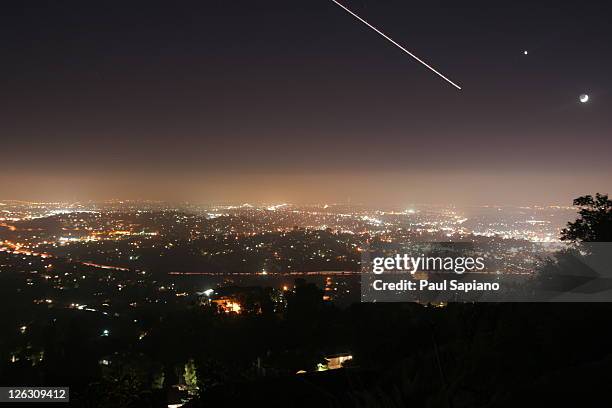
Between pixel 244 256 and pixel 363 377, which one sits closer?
pixel 363 377

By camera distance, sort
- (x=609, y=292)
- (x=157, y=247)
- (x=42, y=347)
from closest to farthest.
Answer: (x=609, y=292), (x=42, y=347), (x=157, y=247)

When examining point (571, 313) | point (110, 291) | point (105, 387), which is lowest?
point (110, 291)

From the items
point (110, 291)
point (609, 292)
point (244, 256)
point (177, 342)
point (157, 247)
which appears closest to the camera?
point (609, 292)

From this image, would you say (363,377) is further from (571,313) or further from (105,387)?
(105,387)

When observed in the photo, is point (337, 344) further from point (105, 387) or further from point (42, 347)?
point (42, 347)

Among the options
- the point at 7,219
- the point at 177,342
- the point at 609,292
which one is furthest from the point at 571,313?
the point at 7,219

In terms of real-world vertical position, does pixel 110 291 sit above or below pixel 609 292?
below

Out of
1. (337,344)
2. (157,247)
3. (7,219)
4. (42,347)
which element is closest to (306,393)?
(337,344)
